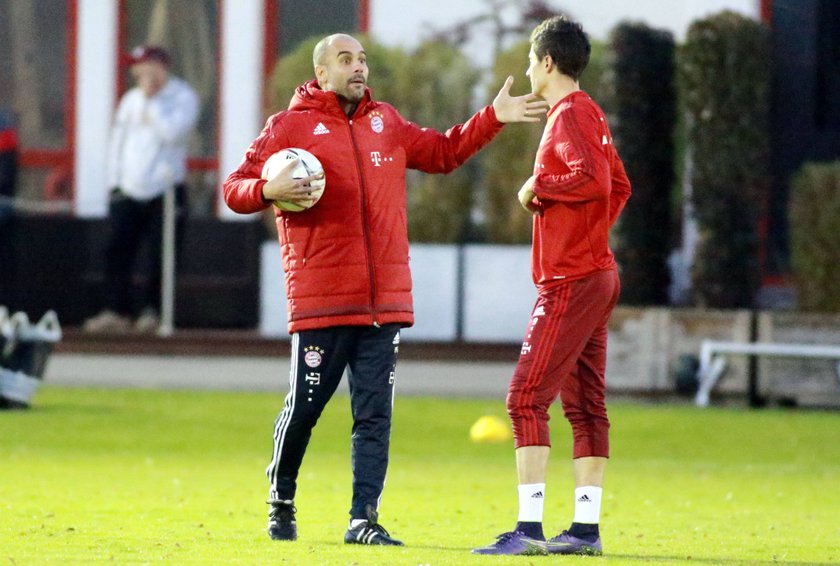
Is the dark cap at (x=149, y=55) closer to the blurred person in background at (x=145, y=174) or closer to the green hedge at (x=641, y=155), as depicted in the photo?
the blurred person in background at (x=145, y=174)

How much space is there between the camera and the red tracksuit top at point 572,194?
23.1 feet

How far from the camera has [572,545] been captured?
7.20 metres

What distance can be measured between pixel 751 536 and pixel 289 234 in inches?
93.1

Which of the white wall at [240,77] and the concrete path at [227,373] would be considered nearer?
the concrete path at [227,373]

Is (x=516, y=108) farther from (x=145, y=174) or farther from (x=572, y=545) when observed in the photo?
(x=145, y=174)

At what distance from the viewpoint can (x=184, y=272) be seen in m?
18.9

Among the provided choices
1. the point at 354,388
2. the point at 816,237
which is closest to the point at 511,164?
the point at 816,237

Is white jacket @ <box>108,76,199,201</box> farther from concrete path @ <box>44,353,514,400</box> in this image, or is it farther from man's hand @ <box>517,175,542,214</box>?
man's hand @ <box>517,175,542,214</box>

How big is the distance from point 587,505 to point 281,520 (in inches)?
48.3

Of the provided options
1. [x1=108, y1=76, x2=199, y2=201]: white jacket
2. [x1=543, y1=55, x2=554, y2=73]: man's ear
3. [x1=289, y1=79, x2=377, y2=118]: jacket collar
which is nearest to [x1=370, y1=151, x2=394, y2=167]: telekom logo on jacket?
[x1=289, y1=79, x2=377, y2=118]: jacket collar

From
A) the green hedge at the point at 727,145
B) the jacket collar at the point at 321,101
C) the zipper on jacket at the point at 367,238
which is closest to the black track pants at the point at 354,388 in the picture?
the zipper on jacket at the point at 367,238

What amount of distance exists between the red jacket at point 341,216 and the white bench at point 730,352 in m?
8.94

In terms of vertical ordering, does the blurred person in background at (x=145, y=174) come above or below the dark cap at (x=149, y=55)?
below

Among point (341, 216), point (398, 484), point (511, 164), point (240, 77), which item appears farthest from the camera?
point (240, 77)
